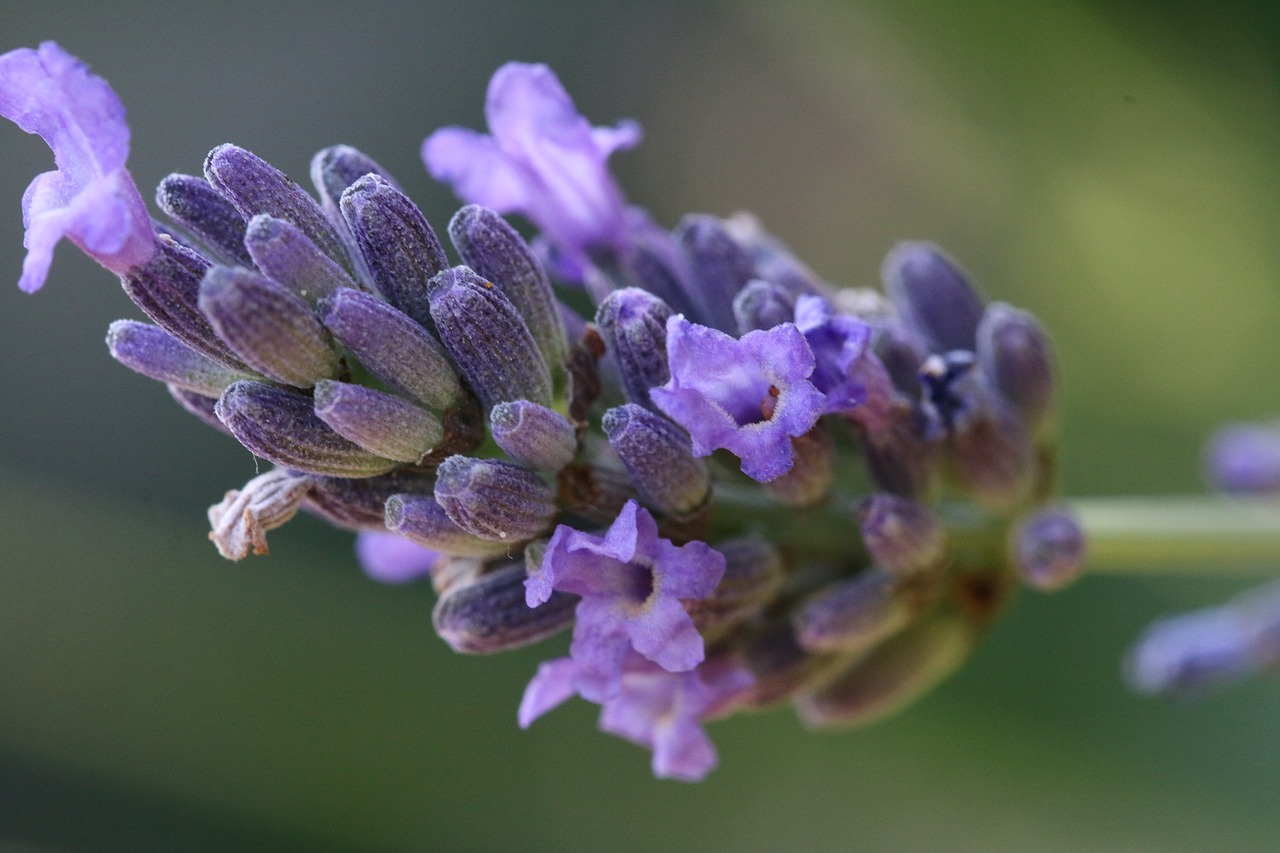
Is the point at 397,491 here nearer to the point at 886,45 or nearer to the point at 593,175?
the point at 593,175

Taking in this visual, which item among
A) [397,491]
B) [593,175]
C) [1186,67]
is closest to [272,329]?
[397,491]

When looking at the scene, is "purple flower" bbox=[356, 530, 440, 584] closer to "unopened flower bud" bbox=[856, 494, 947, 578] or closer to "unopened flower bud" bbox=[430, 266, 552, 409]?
"unopened flower bud" bbox=[430, 266, 552, 409]

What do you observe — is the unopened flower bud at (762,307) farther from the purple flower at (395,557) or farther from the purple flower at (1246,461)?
the purple flower at (1246,461)

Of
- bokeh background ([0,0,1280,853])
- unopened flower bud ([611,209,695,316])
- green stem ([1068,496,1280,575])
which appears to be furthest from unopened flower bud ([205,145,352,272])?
bokeh background ([0,0,1280,853])

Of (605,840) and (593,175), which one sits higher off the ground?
(593,175)

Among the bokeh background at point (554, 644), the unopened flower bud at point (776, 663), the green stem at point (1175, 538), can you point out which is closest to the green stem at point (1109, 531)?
the green stem at point (1175, 538)

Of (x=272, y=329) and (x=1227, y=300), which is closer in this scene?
(x=272, y=329)

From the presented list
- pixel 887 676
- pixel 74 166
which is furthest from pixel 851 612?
pixel 74 166
